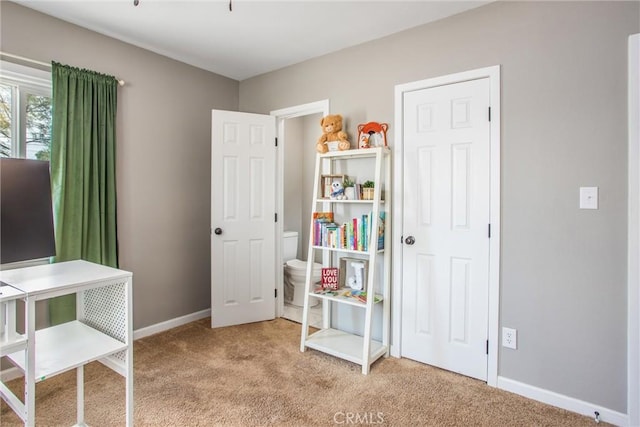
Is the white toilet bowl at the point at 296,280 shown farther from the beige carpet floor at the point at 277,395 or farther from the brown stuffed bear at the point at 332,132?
the brown stuffed bear at the point at 332,132

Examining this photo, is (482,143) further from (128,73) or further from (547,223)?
(128,73)

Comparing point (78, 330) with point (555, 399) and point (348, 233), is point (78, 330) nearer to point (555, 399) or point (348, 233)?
point (348, 233)

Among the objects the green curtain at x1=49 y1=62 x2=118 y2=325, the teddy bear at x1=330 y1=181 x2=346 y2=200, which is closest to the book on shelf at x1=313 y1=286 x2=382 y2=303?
the teddy bear at x1=330 y1=181 x2=346 y2=200

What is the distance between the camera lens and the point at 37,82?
2346mm

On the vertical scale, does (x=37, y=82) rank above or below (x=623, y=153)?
above

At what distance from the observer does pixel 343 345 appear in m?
2.65

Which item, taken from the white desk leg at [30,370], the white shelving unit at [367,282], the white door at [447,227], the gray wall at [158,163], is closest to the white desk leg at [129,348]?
the white desk leg at [30,370]

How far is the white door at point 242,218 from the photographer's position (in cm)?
316

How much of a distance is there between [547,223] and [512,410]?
1095 mm

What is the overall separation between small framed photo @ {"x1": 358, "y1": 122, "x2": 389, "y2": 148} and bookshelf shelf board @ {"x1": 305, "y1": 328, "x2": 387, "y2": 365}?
1525 millimetres

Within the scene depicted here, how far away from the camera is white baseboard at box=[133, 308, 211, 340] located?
116 inches

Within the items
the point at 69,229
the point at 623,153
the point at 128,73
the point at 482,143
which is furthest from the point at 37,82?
the point at 623,153

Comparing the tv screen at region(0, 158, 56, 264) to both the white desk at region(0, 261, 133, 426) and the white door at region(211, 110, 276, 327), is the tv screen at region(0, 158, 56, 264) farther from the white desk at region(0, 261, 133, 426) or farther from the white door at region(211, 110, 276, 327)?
the white door at region(211, 110, 276, 327)

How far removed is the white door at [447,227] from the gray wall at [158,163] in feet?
6.53
